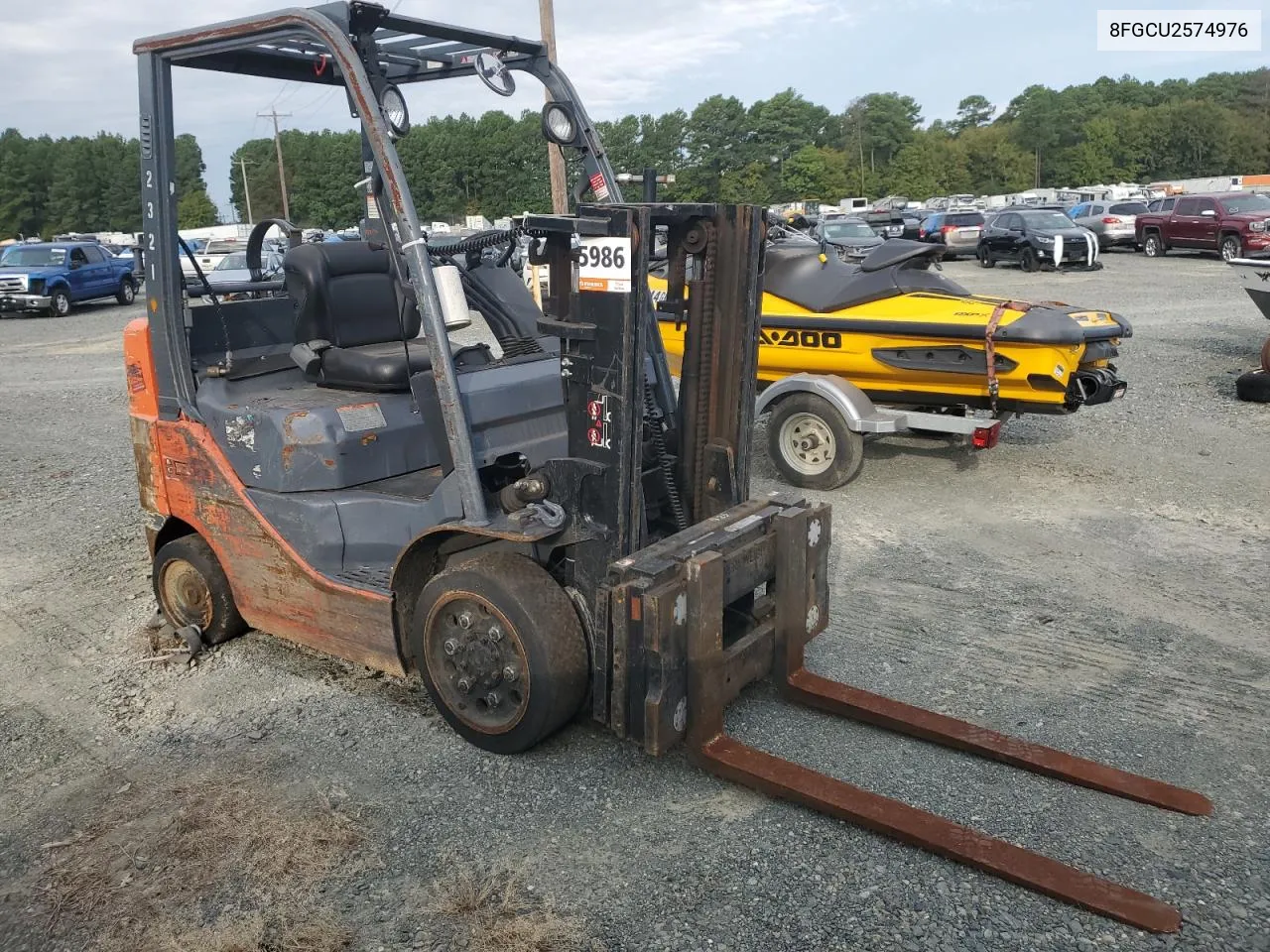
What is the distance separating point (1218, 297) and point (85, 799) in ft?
66.6

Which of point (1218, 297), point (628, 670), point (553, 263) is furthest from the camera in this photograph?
point (1218, 297)

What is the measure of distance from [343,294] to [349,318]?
13 centimetres

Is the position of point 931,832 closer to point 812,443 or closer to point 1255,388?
point 812,443

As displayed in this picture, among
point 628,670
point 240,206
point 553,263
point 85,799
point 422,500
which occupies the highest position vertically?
point 240,206

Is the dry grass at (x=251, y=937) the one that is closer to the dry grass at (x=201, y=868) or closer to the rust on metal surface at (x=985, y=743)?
the dry grass at (x=201, y=868)

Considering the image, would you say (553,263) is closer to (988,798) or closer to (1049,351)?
(988,798)

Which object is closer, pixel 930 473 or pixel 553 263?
pixel 553 263

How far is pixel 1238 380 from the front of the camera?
1055 cm

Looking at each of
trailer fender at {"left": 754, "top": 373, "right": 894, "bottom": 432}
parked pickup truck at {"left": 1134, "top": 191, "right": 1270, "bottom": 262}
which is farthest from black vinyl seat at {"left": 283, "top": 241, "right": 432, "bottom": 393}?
parked pickup truck at {"left": 1134, "top": 191, "right": 1270, "bottom": 262}

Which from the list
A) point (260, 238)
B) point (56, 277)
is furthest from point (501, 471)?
point (56, 277)

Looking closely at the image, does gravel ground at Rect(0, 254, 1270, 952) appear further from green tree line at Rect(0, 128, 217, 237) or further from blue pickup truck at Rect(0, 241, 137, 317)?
green tree line at Rect(0, 128, 217, 237)

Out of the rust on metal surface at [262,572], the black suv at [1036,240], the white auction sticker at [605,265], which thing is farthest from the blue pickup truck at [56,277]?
the white auction sticker at [605,265]

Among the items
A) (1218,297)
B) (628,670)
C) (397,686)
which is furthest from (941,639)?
(1218,297)

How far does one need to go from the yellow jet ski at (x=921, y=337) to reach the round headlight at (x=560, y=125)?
8.69 ft
